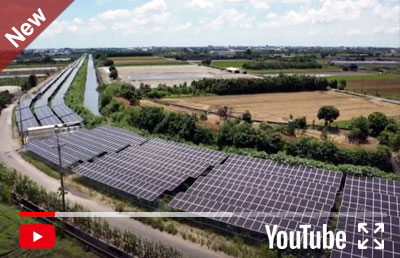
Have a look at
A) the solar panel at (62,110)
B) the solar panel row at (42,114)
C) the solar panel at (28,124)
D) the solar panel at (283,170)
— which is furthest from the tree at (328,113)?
the solar panel at (28,124)

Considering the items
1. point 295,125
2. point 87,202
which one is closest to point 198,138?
point 295,125

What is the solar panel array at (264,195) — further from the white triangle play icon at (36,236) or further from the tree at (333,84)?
the tree at (333,84)

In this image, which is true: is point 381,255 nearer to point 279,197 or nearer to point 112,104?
point 279,197

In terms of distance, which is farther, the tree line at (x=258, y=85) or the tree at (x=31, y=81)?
the tree at (x=31, y=81)

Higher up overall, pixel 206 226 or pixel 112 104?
pixel 112 104

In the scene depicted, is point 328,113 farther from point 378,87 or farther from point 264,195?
point 378,87

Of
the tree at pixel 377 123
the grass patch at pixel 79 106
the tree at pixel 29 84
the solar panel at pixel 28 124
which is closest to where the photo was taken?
the tree at pixel 377 123

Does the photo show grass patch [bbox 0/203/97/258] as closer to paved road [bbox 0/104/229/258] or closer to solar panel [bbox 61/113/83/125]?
paved road [bbox 0/104/229/258]
